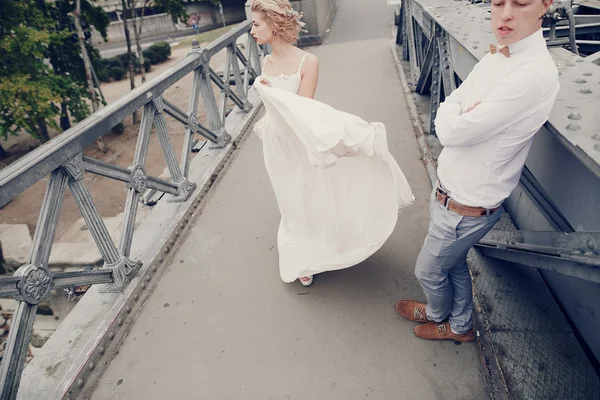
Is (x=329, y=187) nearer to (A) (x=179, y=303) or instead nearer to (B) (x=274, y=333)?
(B) (x=274, y=333)

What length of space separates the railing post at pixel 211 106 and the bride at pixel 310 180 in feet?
6.96

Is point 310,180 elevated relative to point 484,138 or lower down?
lower down

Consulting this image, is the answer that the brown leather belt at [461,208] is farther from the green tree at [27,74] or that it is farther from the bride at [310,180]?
the green tree at [27,74]

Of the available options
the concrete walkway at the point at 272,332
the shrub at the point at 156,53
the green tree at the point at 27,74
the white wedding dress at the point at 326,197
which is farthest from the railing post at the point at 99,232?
the shrub at the point at 156,53

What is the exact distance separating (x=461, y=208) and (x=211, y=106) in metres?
3.71

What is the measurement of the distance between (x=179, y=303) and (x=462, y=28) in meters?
2.91

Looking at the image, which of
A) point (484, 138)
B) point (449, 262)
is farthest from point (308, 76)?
point (449, 262)

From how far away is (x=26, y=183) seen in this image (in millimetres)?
2115

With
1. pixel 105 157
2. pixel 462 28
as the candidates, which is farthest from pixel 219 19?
pixel 462 28

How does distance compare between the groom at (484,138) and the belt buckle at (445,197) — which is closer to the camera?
the groom at (484,138)

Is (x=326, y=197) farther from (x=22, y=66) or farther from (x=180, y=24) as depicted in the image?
(x=180, y=24)

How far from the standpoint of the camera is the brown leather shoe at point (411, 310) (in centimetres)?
244

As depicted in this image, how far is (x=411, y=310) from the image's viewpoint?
8.16 ft

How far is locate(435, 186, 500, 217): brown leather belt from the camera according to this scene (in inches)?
A: 70.4
